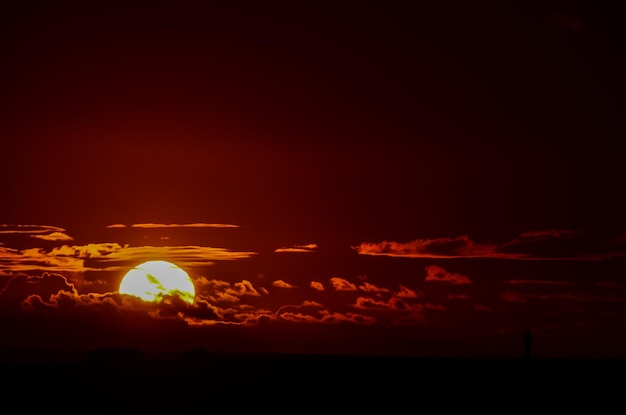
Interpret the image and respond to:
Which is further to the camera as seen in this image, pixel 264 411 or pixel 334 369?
pixel 334 369

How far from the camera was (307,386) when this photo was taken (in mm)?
90500

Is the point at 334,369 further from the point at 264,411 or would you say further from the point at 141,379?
the point at 141,379

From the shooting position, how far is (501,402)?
83.1 m

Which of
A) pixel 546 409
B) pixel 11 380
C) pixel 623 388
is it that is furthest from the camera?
pixel 11 380

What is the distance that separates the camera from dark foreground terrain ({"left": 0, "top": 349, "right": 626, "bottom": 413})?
84125 millimetres

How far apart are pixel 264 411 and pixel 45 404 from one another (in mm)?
19756

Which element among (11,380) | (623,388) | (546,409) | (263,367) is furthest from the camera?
(263,367)

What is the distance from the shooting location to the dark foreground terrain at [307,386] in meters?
84.1

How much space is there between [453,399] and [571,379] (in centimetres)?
1193

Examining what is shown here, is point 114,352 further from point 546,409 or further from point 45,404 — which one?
point 546,409

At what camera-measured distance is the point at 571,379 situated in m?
89.2

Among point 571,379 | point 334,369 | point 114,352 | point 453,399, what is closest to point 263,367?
point 334,369

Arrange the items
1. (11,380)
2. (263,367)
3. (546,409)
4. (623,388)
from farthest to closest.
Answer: (263,367) → (11,380) → (623,388) → (546,409)

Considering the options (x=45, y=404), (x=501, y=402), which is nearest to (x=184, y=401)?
(x=45, y=404)
